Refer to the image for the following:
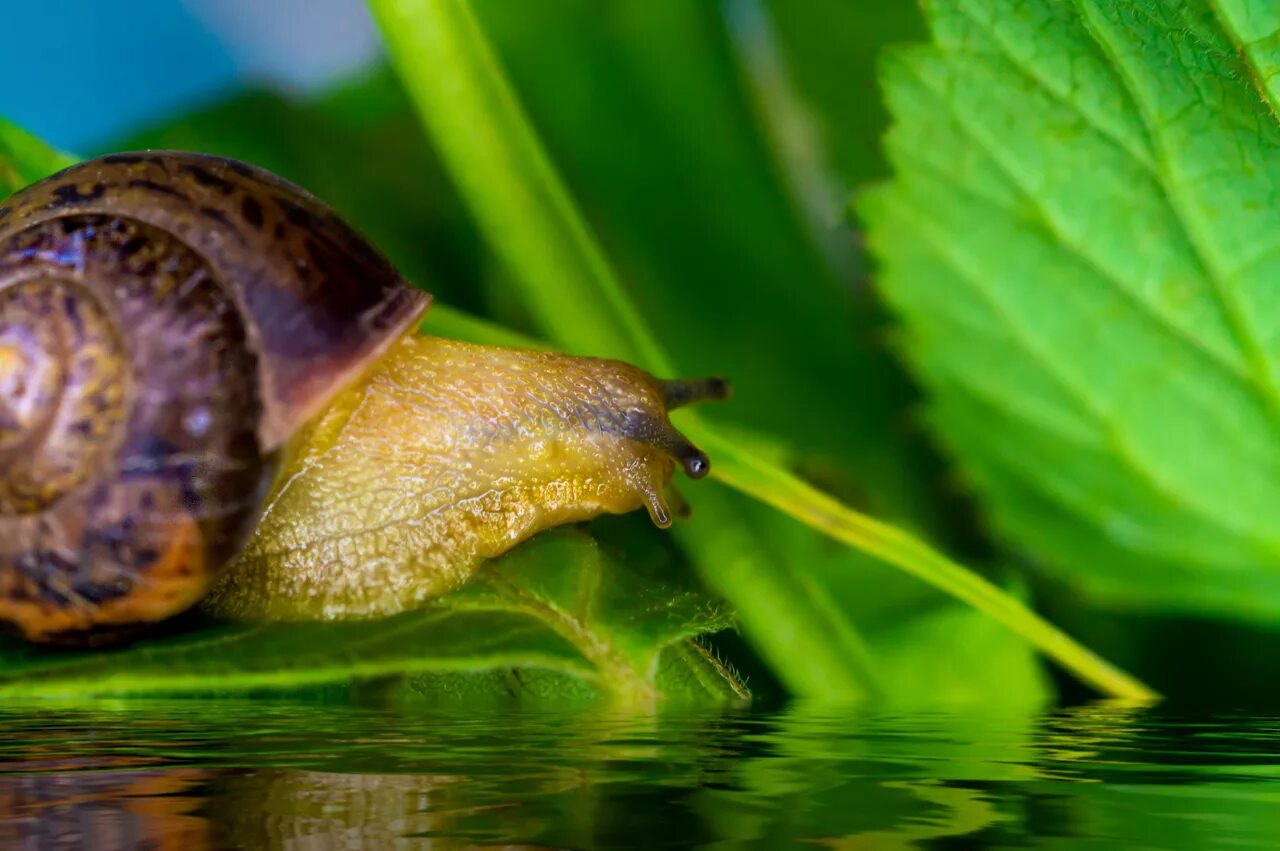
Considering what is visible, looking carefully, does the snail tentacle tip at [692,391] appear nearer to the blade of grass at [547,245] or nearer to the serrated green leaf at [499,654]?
the blade of grass at [547,245]

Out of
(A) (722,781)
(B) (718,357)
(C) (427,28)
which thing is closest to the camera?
(A) (722,781)

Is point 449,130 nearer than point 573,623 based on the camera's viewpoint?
No

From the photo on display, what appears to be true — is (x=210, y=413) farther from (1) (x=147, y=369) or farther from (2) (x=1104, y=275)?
(2) (x=1104, y=275)

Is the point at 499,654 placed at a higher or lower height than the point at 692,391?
lower

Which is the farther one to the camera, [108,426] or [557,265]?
[557,265]

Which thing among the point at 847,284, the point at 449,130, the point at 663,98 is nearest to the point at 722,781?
the point at 449,130

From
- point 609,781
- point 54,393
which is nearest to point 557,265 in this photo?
point 54,393

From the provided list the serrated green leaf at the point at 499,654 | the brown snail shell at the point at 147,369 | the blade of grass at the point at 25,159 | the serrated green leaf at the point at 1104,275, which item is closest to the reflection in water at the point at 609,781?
the serrated green leaf at the point at 499,654

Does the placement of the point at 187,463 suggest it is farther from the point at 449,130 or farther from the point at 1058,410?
the point at 1058,410
